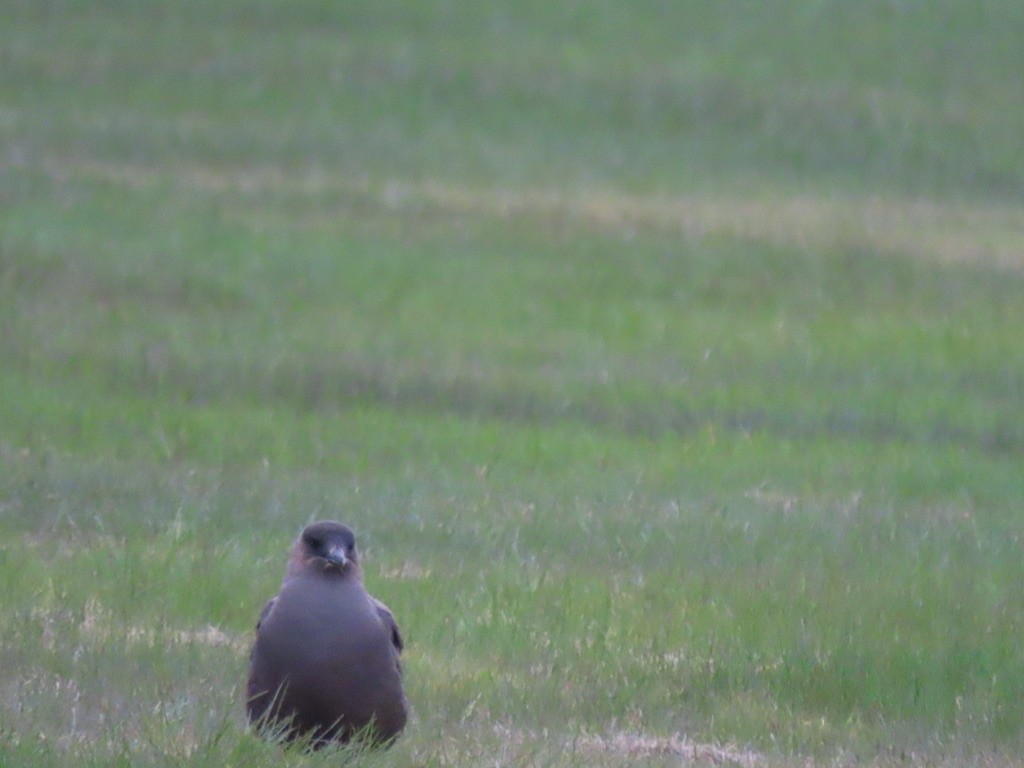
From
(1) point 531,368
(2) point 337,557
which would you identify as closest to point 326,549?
(2) point 337,557

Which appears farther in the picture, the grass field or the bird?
the grass field

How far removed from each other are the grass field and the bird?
17cm

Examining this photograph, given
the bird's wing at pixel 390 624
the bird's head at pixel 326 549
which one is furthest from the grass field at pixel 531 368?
the bird's head at pixel 326 549

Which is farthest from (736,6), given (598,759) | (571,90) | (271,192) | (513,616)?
(598,759)

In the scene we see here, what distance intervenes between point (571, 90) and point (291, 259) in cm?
800

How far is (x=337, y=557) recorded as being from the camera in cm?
620

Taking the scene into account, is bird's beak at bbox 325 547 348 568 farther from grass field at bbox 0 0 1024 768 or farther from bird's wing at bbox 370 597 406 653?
grass field at bbox 0 0 1024 768

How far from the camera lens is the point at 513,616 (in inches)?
349

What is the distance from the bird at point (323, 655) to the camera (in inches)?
243

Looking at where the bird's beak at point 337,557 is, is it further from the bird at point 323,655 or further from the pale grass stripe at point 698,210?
the pale grass stripe at point 698,210

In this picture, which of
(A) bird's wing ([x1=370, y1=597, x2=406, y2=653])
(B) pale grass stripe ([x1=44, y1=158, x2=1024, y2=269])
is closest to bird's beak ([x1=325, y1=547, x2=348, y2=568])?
(A) bird's wing ([x1=370, y1=597, x2=406, y2=653])

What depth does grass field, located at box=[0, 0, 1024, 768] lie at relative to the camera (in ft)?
25.9

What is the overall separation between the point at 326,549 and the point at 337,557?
68mm

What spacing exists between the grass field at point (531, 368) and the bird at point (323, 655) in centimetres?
17
